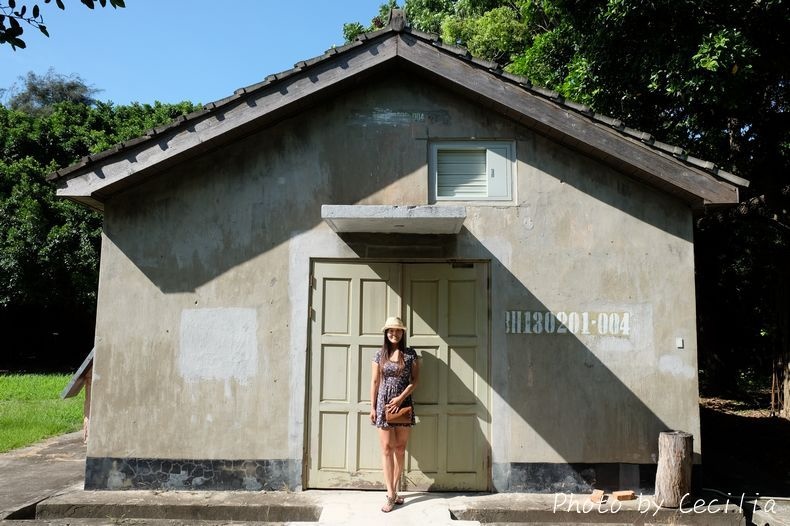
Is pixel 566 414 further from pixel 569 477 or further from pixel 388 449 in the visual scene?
pixel 388 449

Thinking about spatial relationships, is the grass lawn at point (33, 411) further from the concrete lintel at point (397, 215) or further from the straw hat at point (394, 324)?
the concrete lintel at point (397, 215)

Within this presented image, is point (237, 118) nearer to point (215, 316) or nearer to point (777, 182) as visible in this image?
point (215, 316)

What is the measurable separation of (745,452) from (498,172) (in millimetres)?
6311

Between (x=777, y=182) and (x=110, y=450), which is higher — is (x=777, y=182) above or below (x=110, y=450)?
above

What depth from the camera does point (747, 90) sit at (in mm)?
9172

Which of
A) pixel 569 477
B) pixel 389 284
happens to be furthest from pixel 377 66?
pixel 569 477

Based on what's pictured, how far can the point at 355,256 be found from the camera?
6883 mm

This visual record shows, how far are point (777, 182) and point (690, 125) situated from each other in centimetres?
Answer: 198

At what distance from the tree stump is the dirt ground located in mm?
1323

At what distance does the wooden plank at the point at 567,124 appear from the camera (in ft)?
20.9

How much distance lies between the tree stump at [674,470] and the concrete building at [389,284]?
345 mm

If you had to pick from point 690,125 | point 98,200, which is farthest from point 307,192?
point 690,125

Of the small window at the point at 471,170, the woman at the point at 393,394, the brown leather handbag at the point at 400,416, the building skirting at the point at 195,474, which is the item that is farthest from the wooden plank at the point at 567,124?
the building skirting at the point at 195,474

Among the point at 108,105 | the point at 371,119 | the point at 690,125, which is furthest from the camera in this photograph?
the point at 108,105
